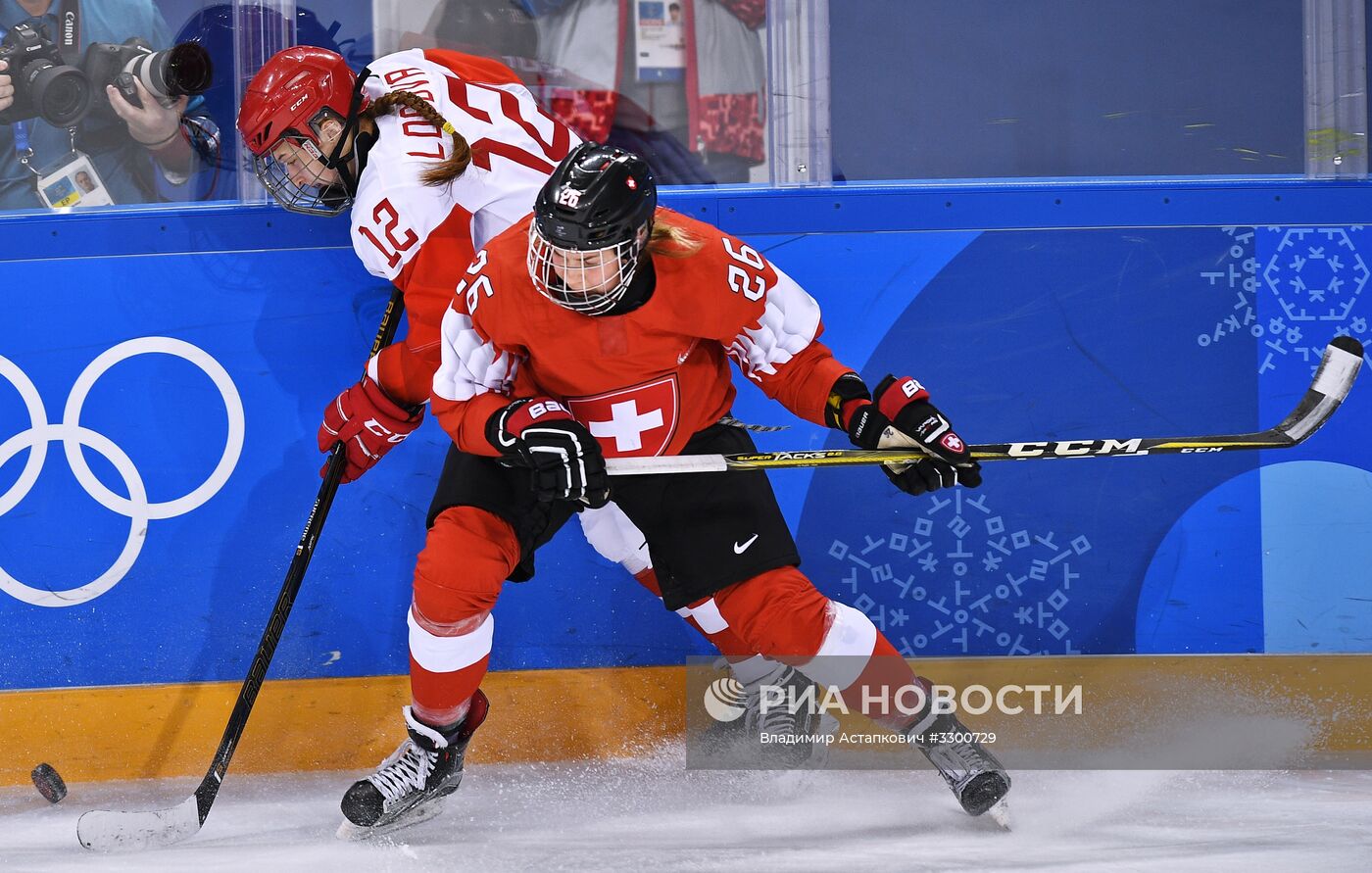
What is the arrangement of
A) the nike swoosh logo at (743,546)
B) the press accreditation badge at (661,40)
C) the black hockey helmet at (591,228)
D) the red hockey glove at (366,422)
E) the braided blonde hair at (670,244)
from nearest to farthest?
the black hockey helmet at (591,228) < the braided blonde hair at (670,244) < the nike swoosh logo at (743,546) < the red hockey glove at (366,422) < the press accreditation badge at (661,40)

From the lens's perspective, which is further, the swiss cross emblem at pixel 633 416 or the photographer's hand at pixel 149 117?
the photographer's hand at pixel 149 117

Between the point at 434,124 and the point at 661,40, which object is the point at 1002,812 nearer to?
the point at 434,124

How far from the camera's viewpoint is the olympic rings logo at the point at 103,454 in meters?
2.73

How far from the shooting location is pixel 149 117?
2771mm

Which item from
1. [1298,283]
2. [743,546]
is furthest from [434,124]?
[1298,283]

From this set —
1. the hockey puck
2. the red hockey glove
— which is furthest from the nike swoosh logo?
the hockey puck

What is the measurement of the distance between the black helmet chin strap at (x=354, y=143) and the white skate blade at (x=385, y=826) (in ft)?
3.82

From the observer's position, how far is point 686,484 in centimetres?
224

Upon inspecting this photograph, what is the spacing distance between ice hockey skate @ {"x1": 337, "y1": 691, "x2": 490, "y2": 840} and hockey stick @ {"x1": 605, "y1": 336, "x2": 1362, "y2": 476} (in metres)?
0.61

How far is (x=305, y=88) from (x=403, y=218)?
1.05 ft

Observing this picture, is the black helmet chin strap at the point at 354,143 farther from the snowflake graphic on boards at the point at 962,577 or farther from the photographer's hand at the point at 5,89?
the snowflake graphic on boards at the point at 962,577

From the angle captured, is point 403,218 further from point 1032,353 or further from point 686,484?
point 1032,353

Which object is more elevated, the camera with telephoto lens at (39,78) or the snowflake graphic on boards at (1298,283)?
the camera with telephoto lens at (39,78)

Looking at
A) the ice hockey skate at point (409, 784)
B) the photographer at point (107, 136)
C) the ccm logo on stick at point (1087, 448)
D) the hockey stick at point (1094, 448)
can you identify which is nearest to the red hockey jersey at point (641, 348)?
the hockey stick at point (1094, 448)
